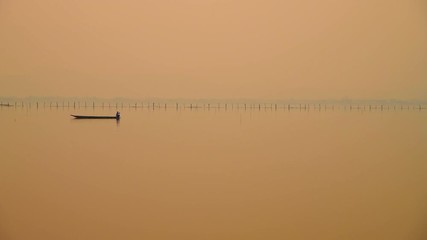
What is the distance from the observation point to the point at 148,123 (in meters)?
0.98

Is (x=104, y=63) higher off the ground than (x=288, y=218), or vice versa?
(x=104, y=63)

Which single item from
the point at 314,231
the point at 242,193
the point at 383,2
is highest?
the point at 383,2

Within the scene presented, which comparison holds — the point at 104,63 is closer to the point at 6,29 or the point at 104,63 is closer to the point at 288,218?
the point at 6,29

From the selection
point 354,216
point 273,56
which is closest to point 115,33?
point 273,56

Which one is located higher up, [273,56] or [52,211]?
[273,56]

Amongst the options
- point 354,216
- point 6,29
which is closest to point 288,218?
point 354,216

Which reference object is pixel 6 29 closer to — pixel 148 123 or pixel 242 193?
pixel 148 123

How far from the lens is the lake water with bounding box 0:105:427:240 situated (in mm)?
976

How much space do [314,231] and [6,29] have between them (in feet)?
3.31

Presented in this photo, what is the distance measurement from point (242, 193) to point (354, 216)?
323mm

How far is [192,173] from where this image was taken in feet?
3.23

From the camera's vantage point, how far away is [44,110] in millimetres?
973

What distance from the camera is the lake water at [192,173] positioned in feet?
3.20

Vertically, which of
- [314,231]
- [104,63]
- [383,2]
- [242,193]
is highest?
[383,2]
